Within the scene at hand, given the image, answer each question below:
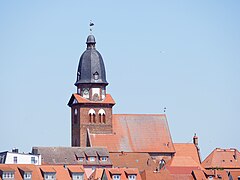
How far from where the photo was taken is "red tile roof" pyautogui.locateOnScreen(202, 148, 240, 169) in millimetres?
141000

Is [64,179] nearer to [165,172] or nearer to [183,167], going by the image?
[165,172]

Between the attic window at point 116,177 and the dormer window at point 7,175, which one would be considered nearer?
the dormer window at point 7,175

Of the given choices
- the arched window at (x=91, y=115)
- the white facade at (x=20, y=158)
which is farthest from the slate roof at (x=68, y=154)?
the arched window at (x=91, y=115)

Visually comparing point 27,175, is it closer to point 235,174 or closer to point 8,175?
point 8,175

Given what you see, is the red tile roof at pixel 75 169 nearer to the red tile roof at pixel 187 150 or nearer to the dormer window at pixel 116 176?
the dormer window at pixel 116 176

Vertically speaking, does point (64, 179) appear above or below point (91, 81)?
below

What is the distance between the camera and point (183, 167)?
12950cm

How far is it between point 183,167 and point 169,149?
15.9 ft

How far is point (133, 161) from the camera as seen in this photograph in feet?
420

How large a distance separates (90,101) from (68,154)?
35.9 feet

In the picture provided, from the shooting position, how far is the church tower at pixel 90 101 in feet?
429

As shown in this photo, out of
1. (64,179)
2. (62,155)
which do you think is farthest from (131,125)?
(64,179)

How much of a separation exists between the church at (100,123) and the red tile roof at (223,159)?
32.7ft

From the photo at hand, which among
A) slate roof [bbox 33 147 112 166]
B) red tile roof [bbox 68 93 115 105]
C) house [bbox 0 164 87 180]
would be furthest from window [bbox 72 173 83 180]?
red tile roof [bbox 68 93 115 105]
